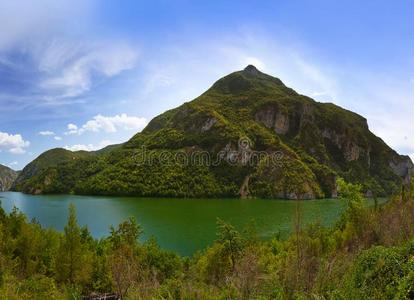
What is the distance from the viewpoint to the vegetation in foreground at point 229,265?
38.0 feet

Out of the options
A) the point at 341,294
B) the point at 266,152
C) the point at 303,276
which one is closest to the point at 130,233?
the point at 303,276

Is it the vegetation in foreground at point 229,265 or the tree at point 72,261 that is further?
the tree at point 72,261

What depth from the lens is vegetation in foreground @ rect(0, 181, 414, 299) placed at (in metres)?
11.6

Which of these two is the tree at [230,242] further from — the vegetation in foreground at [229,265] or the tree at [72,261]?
the tree at [72,261]

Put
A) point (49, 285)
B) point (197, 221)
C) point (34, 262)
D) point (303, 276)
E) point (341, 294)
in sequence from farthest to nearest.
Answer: point (197, 221) < point (34, 262) < point (49, 285) < point (303, 276) < point (341, 294)


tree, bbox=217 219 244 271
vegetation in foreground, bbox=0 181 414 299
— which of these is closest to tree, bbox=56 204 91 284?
vegetation in foreground, bbox=0 181 414 299

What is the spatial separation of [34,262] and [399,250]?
28.7 metres

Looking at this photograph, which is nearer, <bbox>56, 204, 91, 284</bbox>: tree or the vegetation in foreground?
the vegetation in foreground

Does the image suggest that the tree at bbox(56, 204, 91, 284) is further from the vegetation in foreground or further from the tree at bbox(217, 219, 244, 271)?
the tree at bbox(217, 219, 244, 271)

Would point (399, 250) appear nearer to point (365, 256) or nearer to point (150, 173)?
point (365, 256)

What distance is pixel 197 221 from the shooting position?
77.2m

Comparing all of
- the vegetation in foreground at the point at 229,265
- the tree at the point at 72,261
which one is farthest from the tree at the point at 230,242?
the tree at the point at 72,261

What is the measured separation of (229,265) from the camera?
30094mm

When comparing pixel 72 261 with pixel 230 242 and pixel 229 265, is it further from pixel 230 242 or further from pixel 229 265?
pixel 230 242
